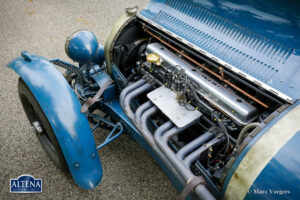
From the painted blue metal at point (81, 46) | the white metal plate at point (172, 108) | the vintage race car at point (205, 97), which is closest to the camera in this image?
the vintage race car at point (205, 97)

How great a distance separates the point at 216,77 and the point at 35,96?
163 centimetres

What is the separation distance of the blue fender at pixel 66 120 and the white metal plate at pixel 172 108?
0.68m

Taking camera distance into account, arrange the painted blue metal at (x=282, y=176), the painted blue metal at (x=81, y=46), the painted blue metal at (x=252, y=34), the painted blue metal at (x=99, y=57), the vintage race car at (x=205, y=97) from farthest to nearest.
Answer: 1. the painted blue metal at (x=99, y=57)
2. the painted blue metal at (x=81, y=46)
3. the painted blue metal at (x=252, y=34)
4. the vintage race car at (x=205, y=97)
5. the painted blue metal at (x=282, y=176)

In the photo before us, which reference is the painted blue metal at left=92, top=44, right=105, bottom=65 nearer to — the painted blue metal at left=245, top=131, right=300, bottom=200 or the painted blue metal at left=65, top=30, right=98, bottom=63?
the painted blue metal at left=65, top=30, right=98, bottom=63

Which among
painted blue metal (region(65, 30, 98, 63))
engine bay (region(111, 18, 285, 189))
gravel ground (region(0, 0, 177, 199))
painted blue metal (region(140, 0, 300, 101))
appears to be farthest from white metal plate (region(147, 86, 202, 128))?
gravel ground (region(0, 0, 177, 199))

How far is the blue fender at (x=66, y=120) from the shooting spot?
2055mm

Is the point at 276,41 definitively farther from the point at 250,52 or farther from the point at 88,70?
the point at 88,70

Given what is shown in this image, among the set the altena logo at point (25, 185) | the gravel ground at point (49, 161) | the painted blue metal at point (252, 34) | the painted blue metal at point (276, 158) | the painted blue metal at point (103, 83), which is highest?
the painted blue metal at point (252, 34)

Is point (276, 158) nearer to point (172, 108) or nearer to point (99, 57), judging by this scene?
point (172, 108)

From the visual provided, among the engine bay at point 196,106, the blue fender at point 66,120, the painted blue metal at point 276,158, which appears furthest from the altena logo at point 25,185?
the painted blue metal at point 276,158

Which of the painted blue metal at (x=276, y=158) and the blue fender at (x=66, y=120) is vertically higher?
the painted blue metal at (x=276, y=158)

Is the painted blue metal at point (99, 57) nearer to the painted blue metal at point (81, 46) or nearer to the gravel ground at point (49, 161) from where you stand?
the painted blue metal at point (81, 46)

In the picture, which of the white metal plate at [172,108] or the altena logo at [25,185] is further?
the altena logo at [25,185]

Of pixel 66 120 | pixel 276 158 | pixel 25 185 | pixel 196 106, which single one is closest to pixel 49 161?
pixel 25 185
